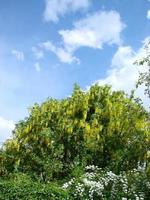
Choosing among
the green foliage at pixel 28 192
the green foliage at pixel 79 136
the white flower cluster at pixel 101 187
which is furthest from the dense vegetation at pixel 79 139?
the green foliage at pixel 28 192

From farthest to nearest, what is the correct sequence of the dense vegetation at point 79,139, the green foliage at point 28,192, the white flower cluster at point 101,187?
the dense vegetation at point 79,139
the white flower cluster at point 101,187
the green foliage at point 28,192

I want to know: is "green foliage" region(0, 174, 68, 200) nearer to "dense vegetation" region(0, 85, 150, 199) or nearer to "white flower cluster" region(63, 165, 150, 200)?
"white flower cluster" region(63, 165, 150, 200)

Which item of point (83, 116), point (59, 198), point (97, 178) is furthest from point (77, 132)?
point (59, 198)

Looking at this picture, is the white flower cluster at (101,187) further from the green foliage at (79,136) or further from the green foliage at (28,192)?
the green foliage at (79,136)

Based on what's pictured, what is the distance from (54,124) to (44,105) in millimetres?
1220

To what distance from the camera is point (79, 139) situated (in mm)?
21969

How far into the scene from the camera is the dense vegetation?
1970cm

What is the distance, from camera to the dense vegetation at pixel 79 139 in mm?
19703

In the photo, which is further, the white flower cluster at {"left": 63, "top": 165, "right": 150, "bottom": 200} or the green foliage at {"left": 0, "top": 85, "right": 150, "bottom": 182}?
the green foliage at {"left": 0, "top": 85, "right": 150, "bottom": 182}

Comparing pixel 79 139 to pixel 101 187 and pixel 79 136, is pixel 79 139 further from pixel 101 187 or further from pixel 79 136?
pixel 101 187

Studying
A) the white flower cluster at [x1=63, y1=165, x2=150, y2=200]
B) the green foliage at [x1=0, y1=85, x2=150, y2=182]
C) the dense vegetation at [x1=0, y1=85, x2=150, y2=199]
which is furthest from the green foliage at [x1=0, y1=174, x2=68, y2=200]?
the green foliage at [x1=0, y1=85, x2=150, y2=182]

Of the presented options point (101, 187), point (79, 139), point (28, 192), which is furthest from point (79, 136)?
point (28, 192)

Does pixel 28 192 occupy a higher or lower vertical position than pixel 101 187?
lower

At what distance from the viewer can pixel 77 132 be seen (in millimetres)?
21844
